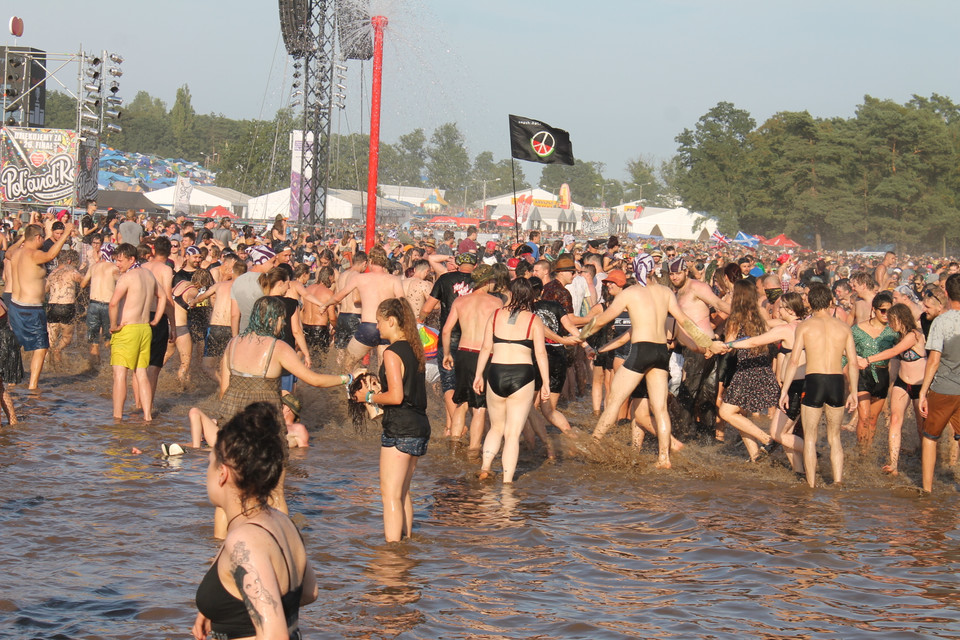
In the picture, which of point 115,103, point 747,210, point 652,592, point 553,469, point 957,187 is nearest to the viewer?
point 652,592

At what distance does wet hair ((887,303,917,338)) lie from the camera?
8.70 m

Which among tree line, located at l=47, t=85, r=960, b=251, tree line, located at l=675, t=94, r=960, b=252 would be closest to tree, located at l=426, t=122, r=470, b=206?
tree line, located at l=47, t=85, r=960, b=251

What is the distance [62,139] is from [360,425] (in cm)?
1918

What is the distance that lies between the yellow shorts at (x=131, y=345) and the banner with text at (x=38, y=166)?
17824mm

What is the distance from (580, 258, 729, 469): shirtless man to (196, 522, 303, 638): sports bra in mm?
5840

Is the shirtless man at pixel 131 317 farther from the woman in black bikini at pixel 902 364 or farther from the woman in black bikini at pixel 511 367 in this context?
the woman in black bikini at pixel 902 364

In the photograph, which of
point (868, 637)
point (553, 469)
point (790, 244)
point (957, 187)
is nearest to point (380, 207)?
point (790, 244)

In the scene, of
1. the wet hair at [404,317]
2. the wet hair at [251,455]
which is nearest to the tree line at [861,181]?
the wet hair at [404,317]

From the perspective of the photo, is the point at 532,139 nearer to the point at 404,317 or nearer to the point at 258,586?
the point at 404,317

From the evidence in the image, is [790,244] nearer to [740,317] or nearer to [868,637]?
[740,317]

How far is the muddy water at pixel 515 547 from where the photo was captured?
201 inches

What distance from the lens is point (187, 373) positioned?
1188cm

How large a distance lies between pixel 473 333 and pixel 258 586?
224 inches

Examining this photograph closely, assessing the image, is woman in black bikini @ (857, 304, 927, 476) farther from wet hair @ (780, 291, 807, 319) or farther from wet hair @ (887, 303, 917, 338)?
wet hair @ (780, 291, 807, 319)
